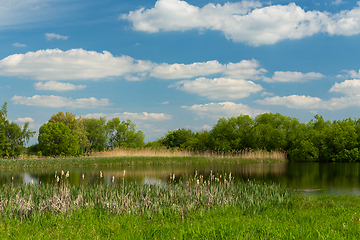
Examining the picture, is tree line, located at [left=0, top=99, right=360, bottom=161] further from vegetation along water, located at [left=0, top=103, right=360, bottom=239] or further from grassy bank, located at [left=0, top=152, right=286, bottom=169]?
vegetation along water, located at [left=0, top=103, right=360, bottom=239]

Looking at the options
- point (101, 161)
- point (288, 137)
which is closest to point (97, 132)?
point (101, 161)

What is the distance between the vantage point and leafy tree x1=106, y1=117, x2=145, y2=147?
53.9 meters

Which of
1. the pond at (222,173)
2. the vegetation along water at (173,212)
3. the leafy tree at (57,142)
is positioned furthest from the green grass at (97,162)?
the vegetation along water at (173,212)

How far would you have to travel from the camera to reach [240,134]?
4106cm

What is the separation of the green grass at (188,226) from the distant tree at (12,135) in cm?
2950

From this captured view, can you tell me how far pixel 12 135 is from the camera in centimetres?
3281

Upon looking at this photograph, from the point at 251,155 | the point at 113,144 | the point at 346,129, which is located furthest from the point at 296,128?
the point at 113,144

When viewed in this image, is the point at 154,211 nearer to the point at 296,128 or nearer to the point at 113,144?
the point at 296,128

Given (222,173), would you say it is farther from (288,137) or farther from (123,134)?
(123,134)

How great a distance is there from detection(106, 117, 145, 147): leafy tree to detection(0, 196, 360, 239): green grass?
4760cm

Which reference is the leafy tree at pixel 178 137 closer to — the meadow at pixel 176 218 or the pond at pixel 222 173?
the pond at pixel 222 173

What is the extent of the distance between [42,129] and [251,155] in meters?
30.9

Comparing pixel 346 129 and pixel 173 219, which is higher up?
pixel 346 129

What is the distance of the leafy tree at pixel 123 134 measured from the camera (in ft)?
177
